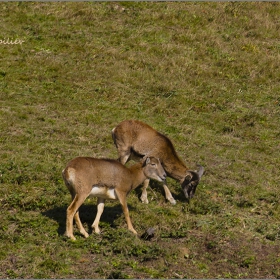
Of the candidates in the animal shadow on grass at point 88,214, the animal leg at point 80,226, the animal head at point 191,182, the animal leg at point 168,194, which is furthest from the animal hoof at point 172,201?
the animal leg at point 80,226

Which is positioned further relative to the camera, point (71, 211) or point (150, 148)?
point (150, 148)

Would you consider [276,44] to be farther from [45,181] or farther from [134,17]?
[45,181]

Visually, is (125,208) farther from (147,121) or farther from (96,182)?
(147,121)

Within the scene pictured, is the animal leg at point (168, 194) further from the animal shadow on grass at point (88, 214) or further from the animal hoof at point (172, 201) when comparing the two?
the animal shadow on grass at point (88, 214)

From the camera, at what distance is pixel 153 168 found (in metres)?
14.1

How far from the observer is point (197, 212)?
14.1m

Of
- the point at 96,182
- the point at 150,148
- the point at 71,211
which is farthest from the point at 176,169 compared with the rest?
the point at 71,211

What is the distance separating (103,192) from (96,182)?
1.09 ft

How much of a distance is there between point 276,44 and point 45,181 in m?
14.1

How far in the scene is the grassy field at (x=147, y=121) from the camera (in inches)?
473

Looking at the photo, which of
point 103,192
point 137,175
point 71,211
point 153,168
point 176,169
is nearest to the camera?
point 71,211

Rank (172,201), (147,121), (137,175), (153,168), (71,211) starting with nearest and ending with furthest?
1. (71,211)
2. (137,175)
3. (153,168)
4. (172,201)
5. (147,121)

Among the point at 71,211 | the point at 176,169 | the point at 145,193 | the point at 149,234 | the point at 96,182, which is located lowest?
the point at 145,193

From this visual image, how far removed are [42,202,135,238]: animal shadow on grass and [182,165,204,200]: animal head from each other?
61.5 inches
